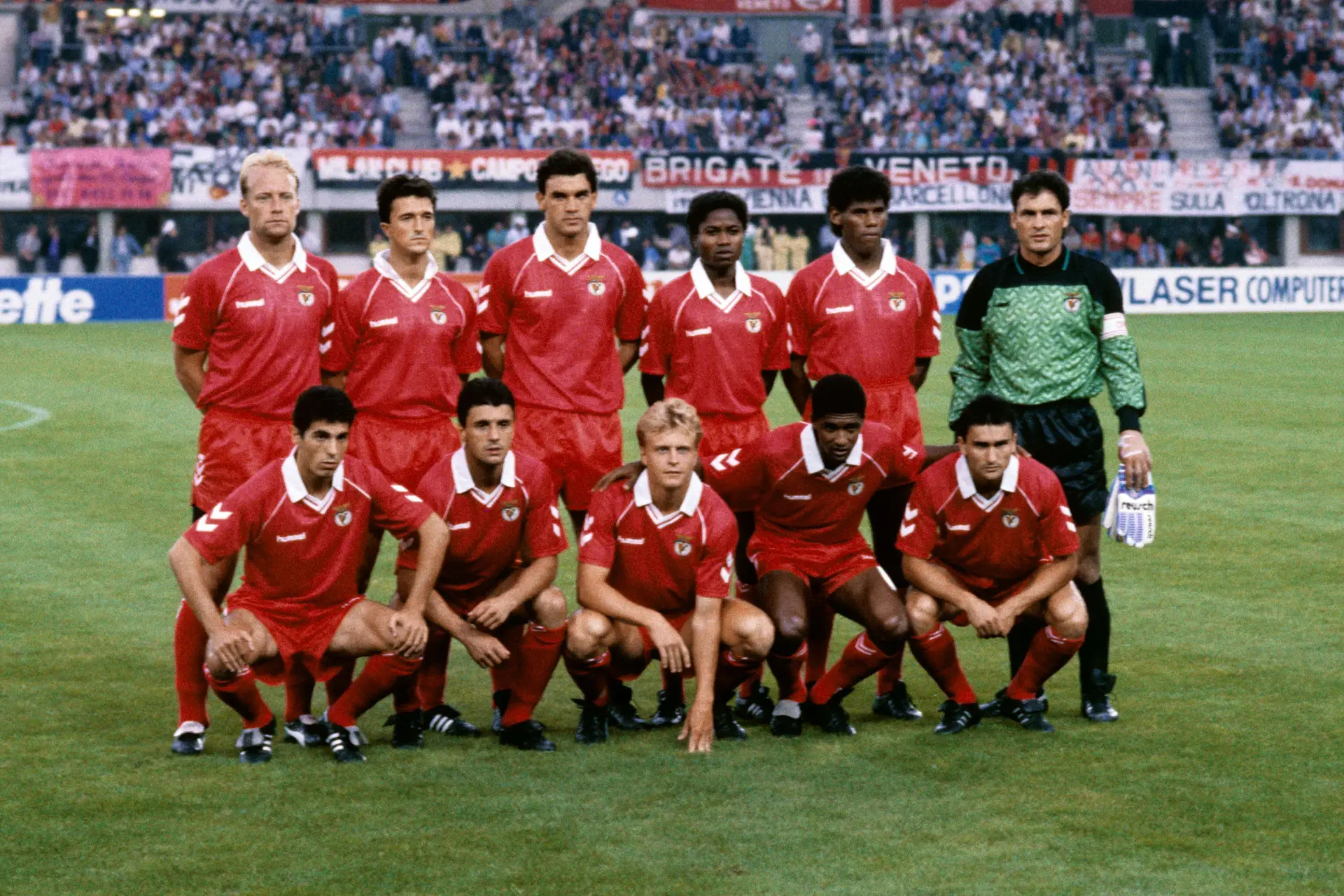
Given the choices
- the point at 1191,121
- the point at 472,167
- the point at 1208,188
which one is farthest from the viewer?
the point at 1191,121

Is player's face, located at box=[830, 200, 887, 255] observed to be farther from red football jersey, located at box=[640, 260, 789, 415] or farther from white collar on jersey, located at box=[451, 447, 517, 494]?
white collar on jersey, located at box=[451, 447, 517, 494]

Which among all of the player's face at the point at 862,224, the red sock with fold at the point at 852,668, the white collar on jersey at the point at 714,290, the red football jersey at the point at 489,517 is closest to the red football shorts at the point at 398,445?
the red football jersey at the point at 489,517

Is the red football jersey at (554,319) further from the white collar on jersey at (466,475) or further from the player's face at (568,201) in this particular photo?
the white collar on jersey at (466,475)

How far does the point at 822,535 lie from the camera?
6.72 m

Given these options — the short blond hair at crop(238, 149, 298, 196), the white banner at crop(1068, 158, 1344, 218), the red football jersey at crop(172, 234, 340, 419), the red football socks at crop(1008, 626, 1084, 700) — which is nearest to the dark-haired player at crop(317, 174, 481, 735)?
the red football jersey at crop(172, 234, 340, 419)

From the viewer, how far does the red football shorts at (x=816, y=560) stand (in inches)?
262

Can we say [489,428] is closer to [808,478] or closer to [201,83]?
[808,478]

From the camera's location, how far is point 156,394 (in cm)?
1873

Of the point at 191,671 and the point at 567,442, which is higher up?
the point at 567,442

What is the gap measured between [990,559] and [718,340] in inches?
54.2

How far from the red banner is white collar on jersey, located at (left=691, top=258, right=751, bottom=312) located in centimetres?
3029

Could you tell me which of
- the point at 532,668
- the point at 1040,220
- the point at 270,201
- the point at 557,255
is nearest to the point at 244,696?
the point at 532,668

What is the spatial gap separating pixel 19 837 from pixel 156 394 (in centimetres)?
1421

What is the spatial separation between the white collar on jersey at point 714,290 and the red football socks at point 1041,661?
1.76m
